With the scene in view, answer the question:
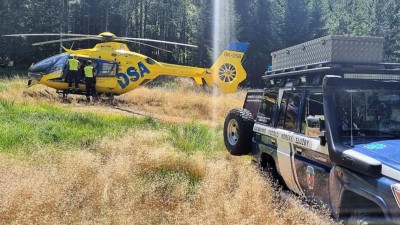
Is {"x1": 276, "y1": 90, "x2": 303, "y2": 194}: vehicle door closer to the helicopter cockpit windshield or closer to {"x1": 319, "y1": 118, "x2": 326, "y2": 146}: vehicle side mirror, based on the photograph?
{"x1": 319, "y1": 118, "x2": 326, "y2": 146}: vehicle side mirror

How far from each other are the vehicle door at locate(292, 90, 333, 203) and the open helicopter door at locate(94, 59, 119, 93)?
16.0 metres

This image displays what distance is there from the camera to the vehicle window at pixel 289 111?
16.7 feet

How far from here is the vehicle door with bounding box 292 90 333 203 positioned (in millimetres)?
4316

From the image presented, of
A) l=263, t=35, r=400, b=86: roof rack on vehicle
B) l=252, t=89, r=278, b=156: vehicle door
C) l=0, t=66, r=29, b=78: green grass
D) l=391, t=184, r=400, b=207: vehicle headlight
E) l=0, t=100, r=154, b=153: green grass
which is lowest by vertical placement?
l=0, t=100, r=154, b=153: green grass

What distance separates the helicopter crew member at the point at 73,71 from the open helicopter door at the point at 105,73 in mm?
904

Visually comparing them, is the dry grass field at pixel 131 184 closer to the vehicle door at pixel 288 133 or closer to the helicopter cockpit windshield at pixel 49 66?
the vehicle door at pixel 288 133

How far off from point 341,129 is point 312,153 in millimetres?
455

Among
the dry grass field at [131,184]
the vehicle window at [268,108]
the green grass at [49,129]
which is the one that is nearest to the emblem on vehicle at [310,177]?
the dry grass field at [131,184]

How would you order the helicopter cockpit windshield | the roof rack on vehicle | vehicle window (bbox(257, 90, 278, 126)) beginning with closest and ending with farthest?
1. the roof rack on vehicle
2. vehicle window (bbox(257, 90, 278, 126))
3. the helicopter cockpit windshield

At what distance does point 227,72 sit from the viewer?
2211 cm

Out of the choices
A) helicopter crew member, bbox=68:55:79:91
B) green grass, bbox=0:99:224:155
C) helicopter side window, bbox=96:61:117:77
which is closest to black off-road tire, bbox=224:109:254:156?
green grass, bbox=0:99:224:155

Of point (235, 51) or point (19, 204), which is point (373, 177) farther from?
point (235, 51)

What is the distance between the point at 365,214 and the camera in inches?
146

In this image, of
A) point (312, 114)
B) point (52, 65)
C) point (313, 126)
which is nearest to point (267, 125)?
point (312, 114)
